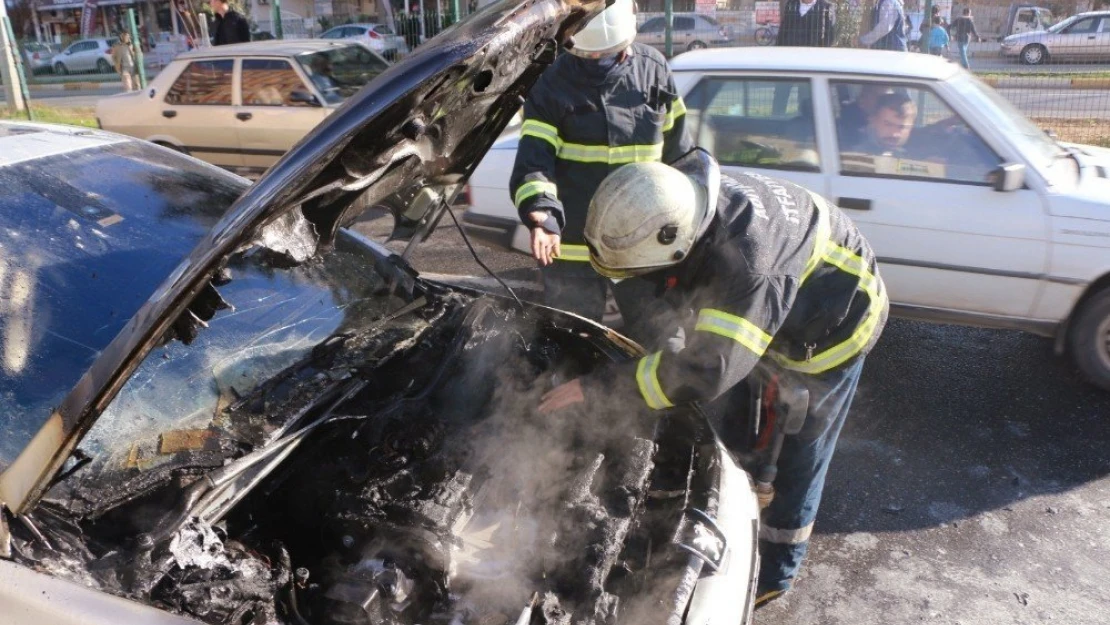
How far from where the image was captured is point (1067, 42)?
1213 cm

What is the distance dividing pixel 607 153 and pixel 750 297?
1349 millimetres

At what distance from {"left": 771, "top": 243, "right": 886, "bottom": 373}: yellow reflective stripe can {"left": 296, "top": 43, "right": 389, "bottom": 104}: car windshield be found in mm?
5652

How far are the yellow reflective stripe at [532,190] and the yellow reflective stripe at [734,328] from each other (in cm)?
110

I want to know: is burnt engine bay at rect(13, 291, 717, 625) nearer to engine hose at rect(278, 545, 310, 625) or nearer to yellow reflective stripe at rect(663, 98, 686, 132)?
engine hose at rect(278, 545, 310, 625)

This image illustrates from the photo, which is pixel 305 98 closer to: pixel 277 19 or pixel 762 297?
pixel 762 297

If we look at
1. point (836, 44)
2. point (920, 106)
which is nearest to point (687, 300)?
point (920, 106)

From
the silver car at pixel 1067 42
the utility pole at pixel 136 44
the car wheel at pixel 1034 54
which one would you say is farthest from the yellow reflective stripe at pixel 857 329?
the utility pole at pixel 136 44

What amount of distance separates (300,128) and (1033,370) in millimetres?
5853

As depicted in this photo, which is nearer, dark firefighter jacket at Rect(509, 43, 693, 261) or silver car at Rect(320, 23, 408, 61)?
dark firefighter jacket at Rect(509, 43, 693, 261)

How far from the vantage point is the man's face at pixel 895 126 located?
4137 mm

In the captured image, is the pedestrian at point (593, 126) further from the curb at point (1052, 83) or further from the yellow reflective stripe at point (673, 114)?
the curb at point (1052, 83)

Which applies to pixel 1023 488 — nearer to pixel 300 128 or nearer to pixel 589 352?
pixel 589 352

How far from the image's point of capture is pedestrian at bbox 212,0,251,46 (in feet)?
31.3

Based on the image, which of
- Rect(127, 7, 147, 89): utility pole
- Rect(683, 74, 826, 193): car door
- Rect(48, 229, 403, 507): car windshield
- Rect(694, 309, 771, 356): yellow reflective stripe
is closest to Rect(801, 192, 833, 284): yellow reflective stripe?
Rect(694, 309, 771, 356): yellow reflective stripe
